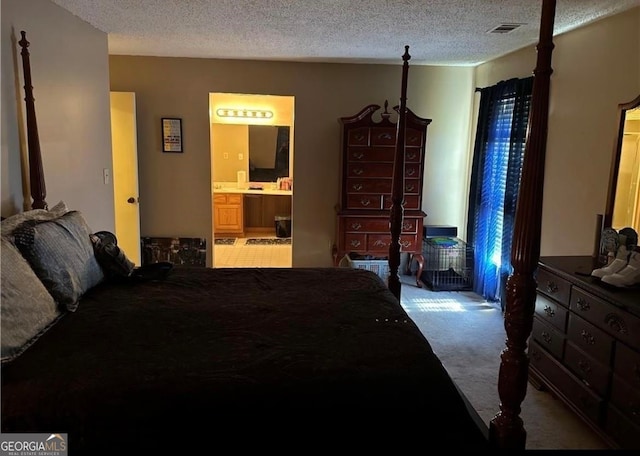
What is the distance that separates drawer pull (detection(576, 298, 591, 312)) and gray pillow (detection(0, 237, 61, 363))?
2523mm

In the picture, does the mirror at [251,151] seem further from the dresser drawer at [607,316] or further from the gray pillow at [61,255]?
the dresser drawer at [607,316]

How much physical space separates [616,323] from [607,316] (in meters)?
0.06

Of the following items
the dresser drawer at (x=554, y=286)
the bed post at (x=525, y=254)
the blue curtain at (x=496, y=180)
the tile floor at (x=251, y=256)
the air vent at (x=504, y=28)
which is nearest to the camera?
the bed post at (x=525, y=254)

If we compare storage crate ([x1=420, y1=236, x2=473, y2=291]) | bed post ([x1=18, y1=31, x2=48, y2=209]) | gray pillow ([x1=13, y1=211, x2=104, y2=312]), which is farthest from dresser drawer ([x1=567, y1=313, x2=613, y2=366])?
bed post ([x1=18, y1=31, x2=48, y2=209])

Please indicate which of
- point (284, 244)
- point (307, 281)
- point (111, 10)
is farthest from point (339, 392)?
point (284, 244)

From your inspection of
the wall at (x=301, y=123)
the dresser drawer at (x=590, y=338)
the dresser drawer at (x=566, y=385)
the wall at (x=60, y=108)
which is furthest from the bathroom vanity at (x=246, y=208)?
the dresser drawer at (x=590, y=338)

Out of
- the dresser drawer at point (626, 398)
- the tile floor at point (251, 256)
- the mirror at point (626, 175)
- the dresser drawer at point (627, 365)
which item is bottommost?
the tile floor at point (251, 256)

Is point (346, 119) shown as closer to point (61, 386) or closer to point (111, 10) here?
point (111, 10)

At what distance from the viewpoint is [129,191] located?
4.97 meters

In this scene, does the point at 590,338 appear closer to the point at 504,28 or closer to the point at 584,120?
the point at 584,120

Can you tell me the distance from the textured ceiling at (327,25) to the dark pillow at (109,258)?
153 cm

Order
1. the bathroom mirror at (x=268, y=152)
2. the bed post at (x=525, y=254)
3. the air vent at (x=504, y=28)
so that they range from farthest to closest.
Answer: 1. the bathroom mirror at (x=268, y=152)
2. the air vent at (x=504, y=28)
3. the bed post at (x=525, y=254)

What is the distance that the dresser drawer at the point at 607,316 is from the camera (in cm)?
214

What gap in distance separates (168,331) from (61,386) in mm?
468
